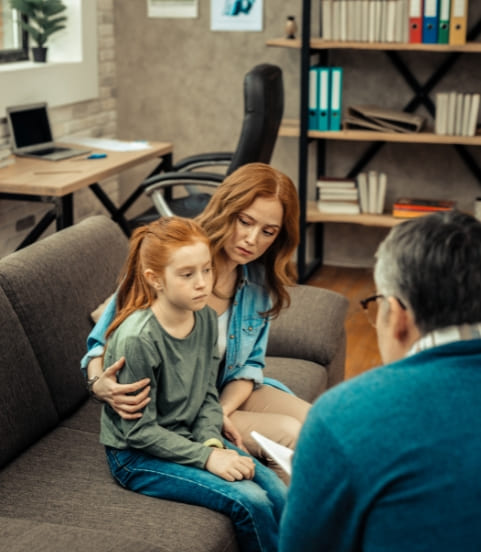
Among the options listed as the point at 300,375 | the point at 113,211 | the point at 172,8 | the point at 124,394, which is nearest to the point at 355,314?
the point at 113,211

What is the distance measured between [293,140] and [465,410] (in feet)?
13.2

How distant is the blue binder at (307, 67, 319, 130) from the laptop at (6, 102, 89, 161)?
1193mm

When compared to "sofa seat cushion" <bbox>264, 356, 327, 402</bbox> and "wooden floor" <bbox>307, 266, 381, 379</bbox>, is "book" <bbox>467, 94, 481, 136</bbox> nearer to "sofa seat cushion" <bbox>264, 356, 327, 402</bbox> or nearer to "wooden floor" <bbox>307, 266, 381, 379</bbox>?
"wooden floor" <bbox>307, 266, 381, 379</bbox>

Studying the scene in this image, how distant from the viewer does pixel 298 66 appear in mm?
4738

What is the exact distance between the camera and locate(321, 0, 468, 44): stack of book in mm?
4094

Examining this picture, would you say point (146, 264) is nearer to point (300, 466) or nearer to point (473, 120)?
point (300, 466)

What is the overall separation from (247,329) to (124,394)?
17.9 inches

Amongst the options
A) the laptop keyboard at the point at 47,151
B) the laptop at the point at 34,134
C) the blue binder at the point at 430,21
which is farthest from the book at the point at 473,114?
the laptop keyboard at the point at 47,151

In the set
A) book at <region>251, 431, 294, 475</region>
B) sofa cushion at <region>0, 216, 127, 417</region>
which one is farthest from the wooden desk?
book at <region>251, 431, 294, 475</region>

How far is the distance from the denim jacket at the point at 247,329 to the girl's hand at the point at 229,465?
1.16 ft

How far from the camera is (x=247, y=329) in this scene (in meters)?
2.04

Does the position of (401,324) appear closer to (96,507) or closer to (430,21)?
(96,507)

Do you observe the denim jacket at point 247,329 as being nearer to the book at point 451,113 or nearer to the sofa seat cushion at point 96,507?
the sofa seat cushion at point 96,507

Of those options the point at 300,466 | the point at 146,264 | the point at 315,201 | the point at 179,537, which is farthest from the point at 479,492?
the point at 315,201
